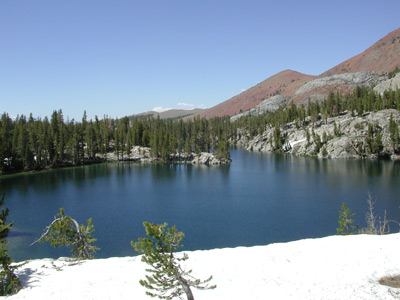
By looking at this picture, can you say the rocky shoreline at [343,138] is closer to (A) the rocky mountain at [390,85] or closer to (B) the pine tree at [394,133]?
(B) the pine tree at [394,133]

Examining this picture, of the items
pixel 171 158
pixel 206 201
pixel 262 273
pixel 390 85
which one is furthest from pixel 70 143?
pixel 390 85

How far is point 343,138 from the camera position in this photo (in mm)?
106125

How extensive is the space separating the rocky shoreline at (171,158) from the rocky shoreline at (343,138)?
111 ft

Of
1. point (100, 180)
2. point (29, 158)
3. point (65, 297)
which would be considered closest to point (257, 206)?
point (65, 297)

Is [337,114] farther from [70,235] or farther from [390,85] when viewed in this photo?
[70,235]

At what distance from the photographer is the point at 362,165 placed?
8450 cm

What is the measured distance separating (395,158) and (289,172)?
38.5m

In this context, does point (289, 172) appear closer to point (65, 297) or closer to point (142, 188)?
point (142, 188)

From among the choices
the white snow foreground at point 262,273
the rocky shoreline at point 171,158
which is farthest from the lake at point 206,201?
the rocky shoreline at point 171,158

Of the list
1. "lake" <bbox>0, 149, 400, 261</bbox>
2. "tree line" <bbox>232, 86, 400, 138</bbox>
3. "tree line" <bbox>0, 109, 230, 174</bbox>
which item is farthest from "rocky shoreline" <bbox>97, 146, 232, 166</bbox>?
"tree line" <bbox>232, 86, 400, 138</bbox>

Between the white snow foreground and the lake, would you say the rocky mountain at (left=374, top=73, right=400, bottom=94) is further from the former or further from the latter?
the white snow foreground

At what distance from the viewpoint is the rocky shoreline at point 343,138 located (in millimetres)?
100750

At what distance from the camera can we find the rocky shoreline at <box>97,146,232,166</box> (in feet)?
347

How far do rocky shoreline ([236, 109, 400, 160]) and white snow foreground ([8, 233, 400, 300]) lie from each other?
299ft
